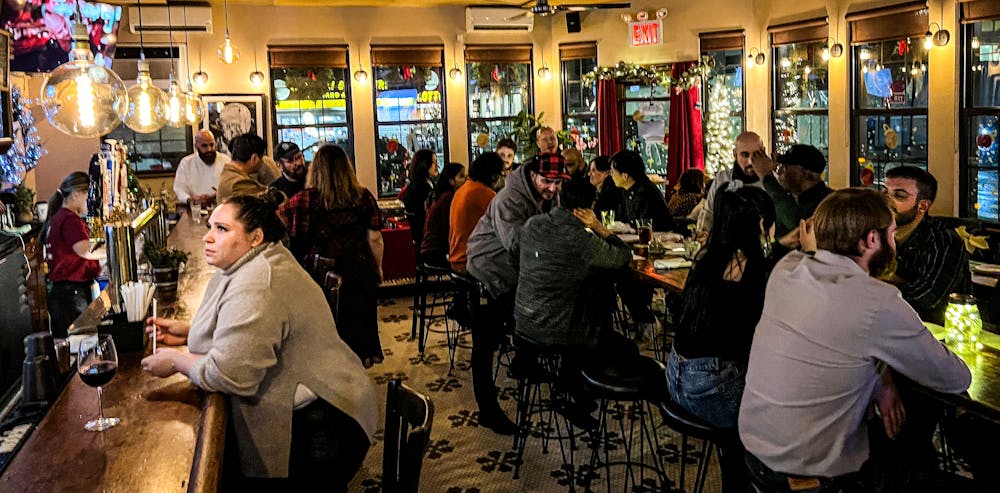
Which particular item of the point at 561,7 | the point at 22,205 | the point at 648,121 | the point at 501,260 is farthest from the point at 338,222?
the point at 648,121

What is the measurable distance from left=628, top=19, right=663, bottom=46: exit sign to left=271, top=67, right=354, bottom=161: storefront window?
348cm

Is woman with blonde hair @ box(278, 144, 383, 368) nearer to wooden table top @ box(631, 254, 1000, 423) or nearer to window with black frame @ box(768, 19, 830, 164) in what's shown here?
wooden table top @ box(631, 254, 1000, 423)

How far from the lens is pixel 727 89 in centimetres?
1060

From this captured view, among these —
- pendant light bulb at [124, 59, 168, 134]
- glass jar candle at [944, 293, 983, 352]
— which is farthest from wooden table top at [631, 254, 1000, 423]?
pendant light bulb at [124, 59, 168, 134]

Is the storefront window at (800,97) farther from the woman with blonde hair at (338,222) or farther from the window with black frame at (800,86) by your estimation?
the woman with blonde hair at (338,222)

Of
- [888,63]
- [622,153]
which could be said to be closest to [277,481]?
[622,153]

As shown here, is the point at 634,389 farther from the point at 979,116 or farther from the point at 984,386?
the point at 979,116

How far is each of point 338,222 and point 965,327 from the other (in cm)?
333

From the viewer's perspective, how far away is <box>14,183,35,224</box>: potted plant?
7586 millimetres

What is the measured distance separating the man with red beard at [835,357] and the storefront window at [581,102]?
28.7ft

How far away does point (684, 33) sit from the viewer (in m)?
10.6

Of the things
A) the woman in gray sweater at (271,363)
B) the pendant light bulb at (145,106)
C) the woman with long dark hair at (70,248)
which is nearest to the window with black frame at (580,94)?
the woman with long dark hair at (70,248)

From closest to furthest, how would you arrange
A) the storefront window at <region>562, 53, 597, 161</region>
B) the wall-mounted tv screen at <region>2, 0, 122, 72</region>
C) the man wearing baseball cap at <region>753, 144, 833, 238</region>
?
the man wearing baseball cap at <region>753, 144, 833, 238</region>
the wall-mounted tv screen at <region>2, 0, 122, 72</region>
the storefront window at <region>562, 53, 597, 161</region>

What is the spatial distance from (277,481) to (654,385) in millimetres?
1497
